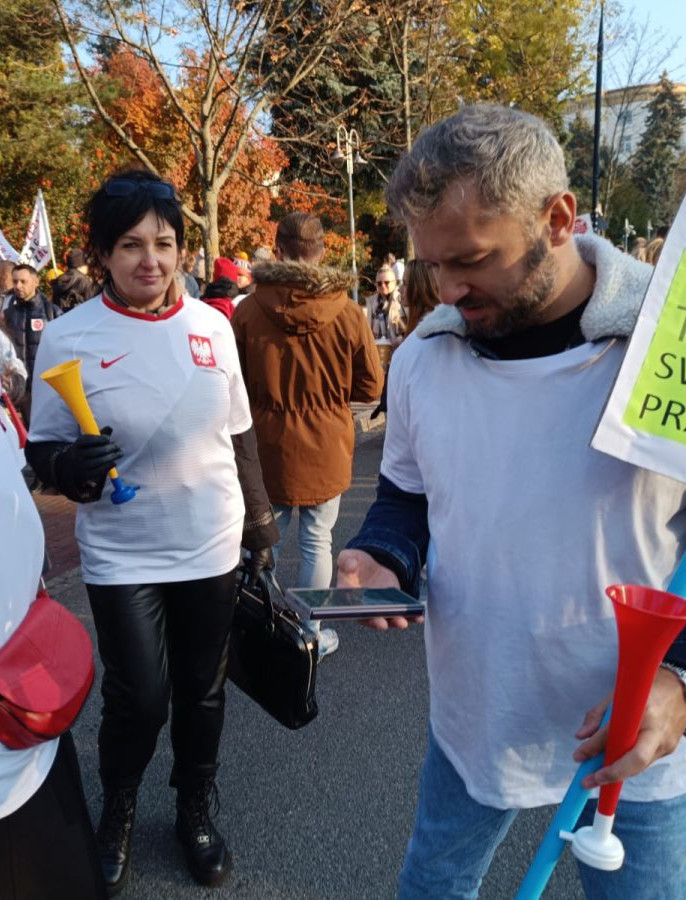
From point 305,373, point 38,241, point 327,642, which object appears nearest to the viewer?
point 305,373

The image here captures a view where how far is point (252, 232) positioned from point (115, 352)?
19.7 metres

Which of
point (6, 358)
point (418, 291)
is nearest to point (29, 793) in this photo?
point (6, 358)

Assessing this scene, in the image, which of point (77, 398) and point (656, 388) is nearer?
point (656, 388)

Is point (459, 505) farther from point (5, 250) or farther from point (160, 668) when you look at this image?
point (5, 250)

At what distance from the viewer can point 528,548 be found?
1445 mm

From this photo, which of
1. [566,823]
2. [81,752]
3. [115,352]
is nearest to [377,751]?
[81,752]

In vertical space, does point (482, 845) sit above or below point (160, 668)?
above

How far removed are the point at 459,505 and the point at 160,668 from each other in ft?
4.29

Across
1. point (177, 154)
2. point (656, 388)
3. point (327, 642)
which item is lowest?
point (327, 642)

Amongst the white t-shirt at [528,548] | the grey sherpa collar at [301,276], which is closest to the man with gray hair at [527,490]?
the white t-shirt at [528,548]

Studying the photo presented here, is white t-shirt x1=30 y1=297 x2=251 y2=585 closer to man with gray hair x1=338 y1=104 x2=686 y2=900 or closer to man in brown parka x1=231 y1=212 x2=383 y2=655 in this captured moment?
man with gray hair x1=338 y1=104 x2=686 y2=900

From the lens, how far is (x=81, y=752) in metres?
3.32

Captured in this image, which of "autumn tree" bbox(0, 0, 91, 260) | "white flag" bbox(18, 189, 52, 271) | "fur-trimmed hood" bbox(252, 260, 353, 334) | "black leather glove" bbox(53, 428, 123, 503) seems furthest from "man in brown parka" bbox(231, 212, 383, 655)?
"autumn tree" bbox(0, 0, 91, 260)

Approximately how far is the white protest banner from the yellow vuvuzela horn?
140 cm
